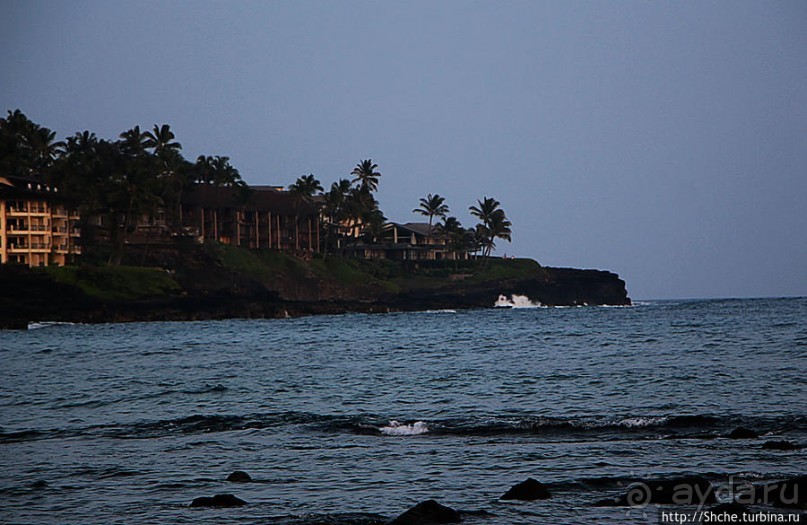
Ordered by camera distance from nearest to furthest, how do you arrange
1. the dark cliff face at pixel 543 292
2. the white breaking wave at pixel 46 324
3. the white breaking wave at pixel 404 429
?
the white breaking wave at pixel 404 429 < the white breaking wave at pixel 46 324 < the dark cliff face at pixel 543 292

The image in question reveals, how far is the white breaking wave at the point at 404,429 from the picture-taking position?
886 inches

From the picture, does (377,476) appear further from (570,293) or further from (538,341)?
(570,293)

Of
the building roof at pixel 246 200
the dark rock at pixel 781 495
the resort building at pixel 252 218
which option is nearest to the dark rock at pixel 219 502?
the dark rock at pixel 781 495

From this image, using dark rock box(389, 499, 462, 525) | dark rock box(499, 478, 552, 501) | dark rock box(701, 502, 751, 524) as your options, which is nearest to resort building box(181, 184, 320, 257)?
dark rock box(499, 478, 552, 501)

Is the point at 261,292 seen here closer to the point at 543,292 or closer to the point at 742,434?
the point at 543,292

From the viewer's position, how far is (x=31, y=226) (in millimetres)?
118438

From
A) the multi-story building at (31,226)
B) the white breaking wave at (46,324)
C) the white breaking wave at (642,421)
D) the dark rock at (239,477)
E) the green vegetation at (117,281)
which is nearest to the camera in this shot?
the dark rock at (239,477)

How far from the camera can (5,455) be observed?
2042 centimetres

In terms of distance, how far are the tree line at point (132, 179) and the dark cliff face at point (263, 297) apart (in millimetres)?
13625

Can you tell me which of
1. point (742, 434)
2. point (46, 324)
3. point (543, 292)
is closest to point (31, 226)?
point (46, 324)

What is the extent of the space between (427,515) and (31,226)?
115 meters

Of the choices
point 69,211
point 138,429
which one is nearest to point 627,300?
point 69,211

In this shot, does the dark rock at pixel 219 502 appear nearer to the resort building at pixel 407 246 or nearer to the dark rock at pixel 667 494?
the dark rock at pixel 667 494

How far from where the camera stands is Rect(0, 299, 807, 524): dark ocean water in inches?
598
